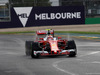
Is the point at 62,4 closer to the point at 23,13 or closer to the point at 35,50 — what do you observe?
the point at 23,13

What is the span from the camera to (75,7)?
126 feet

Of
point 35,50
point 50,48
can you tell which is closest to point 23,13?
point 50,48

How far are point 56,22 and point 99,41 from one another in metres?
13.3

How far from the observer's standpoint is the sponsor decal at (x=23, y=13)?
37.6 m

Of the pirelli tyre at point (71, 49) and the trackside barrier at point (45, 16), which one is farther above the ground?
the trackside barrier at point (45, 16)

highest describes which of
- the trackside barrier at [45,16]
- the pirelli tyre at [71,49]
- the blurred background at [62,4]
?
the blurred background at [62,4]

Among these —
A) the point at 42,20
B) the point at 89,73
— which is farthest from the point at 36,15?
the point at 89,73

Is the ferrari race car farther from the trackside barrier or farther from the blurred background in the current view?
the blurred background

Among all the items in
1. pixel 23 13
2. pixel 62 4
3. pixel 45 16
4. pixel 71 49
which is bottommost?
pixel 71 49

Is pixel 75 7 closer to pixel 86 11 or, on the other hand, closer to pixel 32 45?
pixel 86 11

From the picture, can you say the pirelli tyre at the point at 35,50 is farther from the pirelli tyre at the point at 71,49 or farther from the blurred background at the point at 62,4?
the blurred background at the point at 62,4

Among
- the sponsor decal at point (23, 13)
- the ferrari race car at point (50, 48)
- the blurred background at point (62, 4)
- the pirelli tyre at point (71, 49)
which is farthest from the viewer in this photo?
the blurred background at point (62, 4)

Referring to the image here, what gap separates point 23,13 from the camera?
37875 millimetres

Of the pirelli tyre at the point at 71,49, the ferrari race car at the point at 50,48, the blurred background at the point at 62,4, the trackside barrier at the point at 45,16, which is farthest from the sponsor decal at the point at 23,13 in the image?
the pirelli tyre at the point at 71,49
